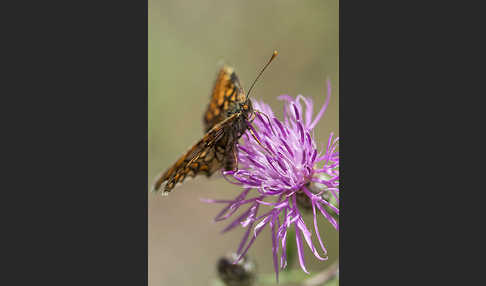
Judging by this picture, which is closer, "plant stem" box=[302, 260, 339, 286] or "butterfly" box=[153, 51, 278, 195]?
"butterfly" box=[153, 51, 278, 195]

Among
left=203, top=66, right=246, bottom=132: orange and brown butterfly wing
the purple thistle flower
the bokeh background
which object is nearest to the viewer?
the purple thistle flower

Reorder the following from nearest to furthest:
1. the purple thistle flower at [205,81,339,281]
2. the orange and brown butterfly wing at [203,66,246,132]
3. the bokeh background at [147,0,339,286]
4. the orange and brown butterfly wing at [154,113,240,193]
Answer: the orange and brown butterfly wing at [154,113,240,193] → the purple thistle flower at [205,81,339,281] → the orange and brown butterfly wing at [203,66,246,132] → the bokeh background at [147,0,339,286]

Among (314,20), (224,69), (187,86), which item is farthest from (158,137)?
(224,69)

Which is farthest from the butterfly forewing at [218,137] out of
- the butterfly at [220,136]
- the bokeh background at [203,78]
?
the bokeh background at [203,78]

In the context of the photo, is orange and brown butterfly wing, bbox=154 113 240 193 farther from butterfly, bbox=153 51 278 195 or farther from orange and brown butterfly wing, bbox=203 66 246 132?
orange and brown butterfly wing, bbox=203 66 246 132


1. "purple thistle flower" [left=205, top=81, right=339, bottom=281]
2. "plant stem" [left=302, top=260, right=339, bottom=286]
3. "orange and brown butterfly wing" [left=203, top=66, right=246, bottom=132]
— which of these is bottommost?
"plant stem" [left=302, top=260, right=339, bottom=286]

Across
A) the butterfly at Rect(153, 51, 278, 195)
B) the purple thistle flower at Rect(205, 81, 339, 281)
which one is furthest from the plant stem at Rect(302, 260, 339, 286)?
the butterfly at Rect(153, 51, 278, 195)

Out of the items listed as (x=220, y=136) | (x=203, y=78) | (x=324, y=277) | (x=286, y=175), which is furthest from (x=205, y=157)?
(x=203, y=78)
